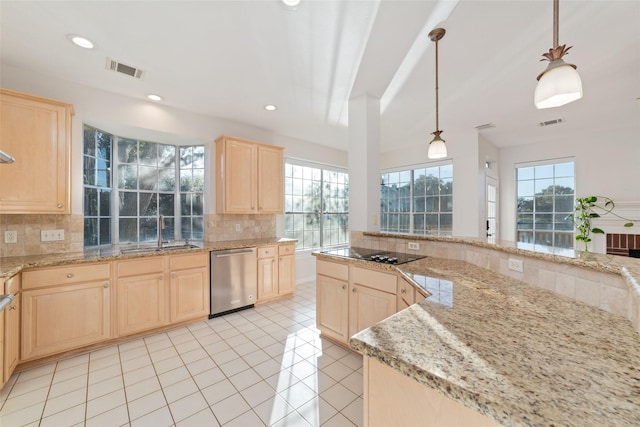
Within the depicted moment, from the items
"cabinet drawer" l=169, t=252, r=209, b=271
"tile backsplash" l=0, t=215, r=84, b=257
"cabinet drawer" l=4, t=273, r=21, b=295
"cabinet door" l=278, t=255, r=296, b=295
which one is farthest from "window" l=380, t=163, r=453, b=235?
"cabinet drawer" l=4, t=273, r=21, b=295

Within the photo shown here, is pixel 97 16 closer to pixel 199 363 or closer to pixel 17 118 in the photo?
pixel 17 118

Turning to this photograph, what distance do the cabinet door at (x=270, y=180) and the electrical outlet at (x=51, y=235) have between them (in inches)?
84.4

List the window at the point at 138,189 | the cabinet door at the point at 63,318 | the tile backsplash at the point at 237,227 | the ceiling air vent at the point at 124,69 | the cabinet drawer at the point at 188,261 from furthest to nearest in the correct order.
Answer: the tile backsplash at the point at 237,227 < the window at the point at 138,189 < the cabinet drawer at the point at 188,261 < the ceiling air vent at the point at 124,69 < the cabinet door at the point at 63,318

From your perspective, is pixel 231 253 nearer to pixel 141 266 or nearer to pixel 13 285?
pixel 141 266

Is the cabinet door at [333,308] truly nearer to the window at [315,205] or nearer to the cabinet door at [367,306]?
the cabinet door at [367,306]

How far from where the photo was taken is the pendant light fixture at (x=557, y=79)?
1108 millimetres

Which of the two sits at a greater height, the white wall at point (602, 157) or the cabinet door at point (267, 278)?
the white wall at point (602, 157)

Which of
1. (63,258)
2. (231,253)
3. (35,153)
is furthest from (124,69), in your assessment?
(231,253)

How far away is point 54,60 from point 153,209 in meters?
1.83

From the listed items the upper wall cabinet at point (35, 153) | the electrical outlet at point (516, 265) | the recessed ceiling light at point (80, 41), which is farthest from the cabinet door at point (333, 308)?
the recessed ceiling light at point (80, 41)

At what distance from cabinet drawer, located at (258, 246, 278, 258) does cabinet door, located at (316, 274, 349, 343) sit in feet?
3.79

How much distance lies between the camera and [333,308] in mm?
2498

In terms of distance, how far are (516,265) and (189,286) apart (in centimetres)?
309

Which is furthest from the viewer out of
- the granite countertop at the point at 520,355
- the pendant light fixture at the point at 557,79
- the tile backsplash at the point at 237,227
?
the tile backsplash at the point at 237,227
